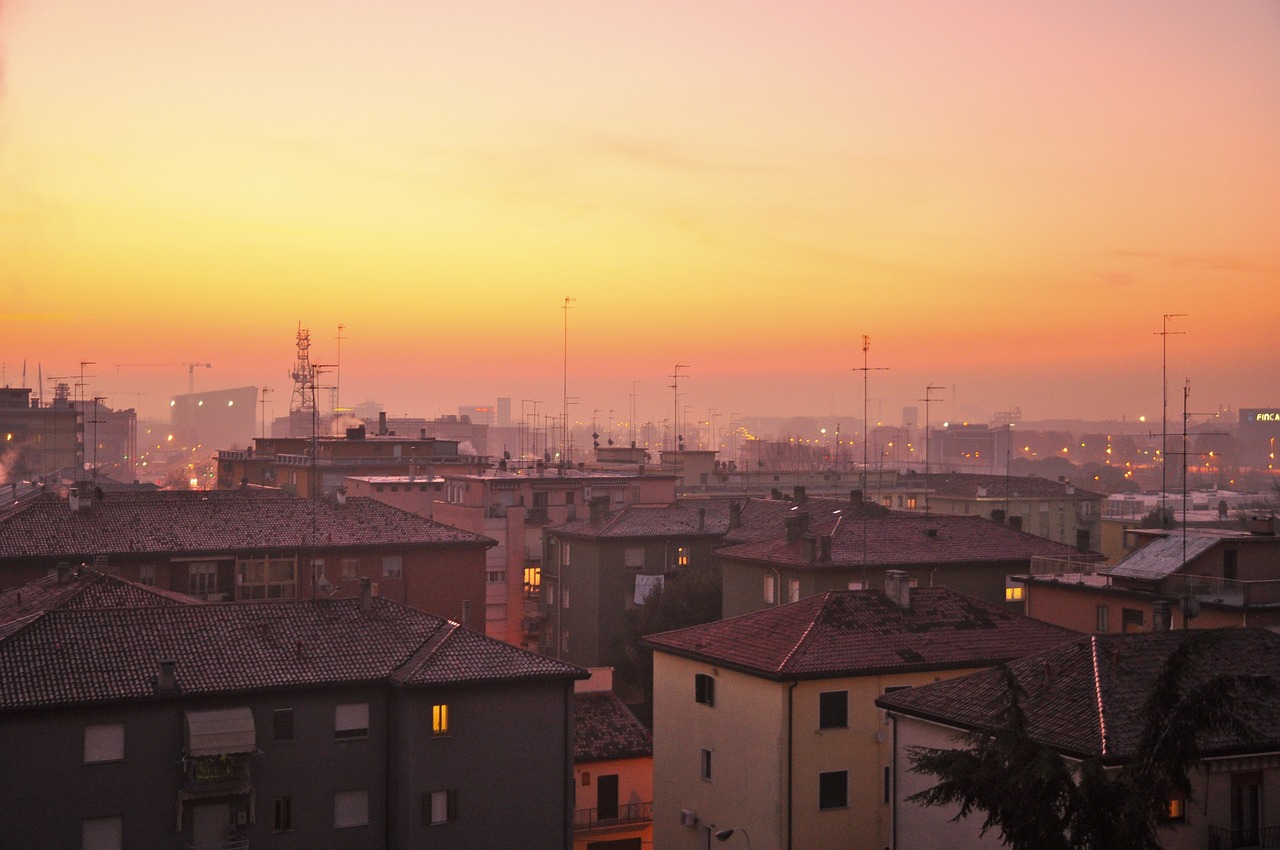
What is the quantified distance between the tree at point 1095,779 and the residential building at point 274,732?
32.0 feet

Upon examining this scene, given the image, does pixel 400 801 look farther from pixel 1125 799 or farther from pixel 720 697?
pixel 1125 799

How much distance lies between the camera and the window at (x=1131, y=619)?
85.9 ft

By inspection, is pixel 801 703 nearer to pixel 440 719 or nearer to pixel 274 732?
pixel 440 719

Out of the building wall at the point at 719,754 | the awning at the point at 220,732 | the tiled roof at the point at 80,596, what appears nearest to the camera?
the awning at the point at 220,732

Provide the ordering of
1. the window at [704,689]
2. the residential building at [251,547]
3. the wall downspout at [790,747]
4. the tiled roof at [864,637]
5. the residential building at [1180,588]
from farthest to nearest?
the residential building at [251,547] < the residential building at [1180,588] < the window at [704,689] < the tiled roof at [864,637] < the wall downspout at [790,747]

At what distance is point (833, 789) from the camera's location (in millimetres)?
22719

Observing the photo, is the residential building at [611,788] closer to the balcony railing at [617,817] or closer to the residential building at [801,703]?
the balcony railing at [617,817]

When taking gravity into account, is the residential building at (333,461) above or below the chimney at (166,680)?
above

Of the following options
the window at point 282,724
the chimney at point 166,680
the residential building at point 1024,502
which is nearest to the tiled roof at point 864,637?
the window at point 282,724

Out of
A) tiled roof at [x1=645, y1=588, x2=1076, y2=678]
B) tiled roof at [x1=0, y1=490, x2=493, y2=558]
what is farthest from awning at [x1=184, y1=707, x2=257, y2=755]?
tiled roof at [x1=0, y1=490, x2=493, y2=558]

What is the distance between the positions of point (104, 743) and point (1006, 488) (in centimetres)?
4790

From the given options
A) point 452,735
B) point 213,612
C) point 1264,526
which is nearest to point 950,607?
point 1264,526

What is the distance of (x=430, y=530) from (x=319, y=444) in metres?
28.8

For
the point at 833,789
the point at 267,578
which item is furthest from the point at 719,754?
the point at 267,578
